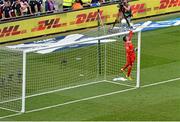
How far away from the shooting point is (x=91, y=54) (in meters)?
26.6

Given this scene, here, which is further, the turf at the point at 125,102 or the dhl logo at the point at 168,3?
the dhl logo at the point at 168,3

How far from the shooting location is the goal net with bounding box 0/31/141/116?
70.8 ft

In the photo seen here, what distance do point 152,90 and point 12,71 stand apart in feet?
16.6

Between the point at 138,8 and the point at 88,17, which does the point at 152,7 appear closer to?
the point at 138,8

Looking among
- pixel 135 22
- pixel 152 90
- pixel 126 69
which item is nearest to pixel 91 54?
pixel 126 69

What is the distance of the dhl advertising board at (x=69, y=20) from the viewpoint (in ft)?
107

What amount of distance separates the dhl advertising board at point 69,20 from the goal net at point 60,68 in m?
6.04

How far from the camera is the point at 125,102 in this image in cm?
2155

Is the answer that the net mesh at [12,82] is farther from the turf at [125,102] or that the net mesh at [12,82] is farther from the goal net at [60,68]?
the turf at [125,102]

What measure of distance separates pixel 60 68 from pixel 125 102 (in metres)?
4.61

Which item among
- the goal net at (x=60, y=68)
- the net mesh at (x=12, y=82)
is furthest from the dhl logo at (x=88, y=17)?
the net mesh at (x=12, y=82)

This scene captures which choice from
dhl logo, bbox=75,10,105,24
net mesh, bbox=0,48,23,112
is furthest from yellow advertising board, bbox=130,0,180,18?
net mesh, bbox=0,48,23,112

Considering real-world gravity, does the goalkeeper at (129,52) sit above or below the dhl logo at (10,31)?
above

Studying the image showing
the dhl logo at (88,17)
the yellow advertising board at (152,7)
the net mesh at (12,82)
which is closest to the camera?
the net mesh at (12,82)
